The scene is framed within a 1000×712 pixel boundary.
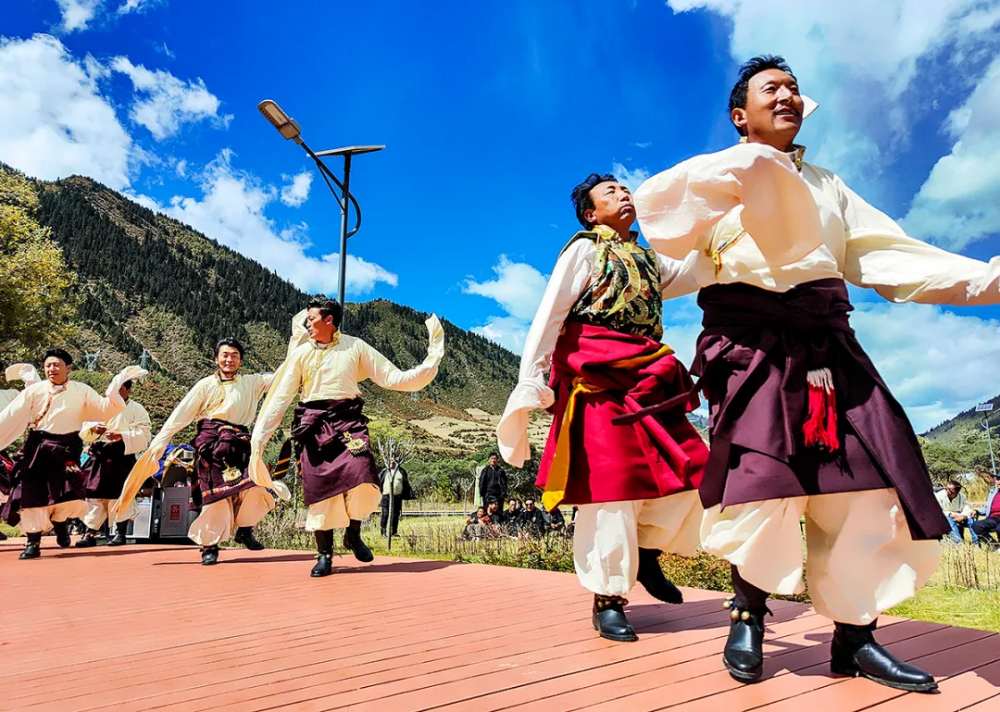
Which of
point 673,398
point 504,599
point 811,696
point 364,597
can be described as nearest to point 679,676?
point 811,696

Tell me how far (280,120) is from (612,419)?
751cm

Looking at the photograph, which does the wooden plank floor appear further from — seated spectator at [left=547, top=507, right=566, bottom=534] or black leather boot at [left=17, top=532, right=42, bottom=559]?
seated spectator at [left=547, top=507, right=566, bottom=534]

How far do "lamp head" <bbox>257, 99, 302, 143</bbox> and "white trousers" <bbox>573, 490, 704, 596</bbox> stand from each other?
7.55m

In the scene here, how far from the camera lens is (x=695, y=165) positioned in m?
2.00

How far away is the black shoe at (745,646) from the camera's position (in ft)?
7.20

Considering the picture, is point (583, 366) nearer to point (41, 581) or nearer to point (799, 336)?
point (799, 336)

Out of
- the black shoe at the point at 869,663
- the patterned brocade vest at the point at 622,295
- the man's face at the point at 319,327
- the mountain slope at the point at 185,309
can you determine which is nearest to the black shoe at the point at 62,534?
the man's face at the point at 319,327

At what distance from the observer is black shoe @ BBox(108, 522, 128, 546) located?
859cm

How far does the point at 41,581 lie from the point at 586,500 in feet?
15.6

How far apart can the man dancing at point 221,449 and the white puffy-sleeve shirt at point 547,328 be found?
4.53 meters

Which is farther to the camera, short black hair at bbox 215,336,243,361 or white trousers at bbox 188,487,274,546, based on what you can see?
short black hair at bbox 215,336,243,361

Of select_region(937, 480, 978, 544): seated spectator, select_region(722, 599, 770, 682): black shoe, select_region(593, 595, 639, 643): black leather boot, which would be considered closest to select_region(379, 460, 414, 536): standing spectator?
select_region(937, 480, 978, 544): seated spectator

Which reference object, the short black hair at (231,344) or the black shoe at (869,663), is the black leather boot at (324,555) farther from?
the black shoe at (869,663)

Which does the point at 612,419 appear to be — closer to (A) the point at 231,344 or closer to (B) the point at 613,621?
(B) the point at 613,621
